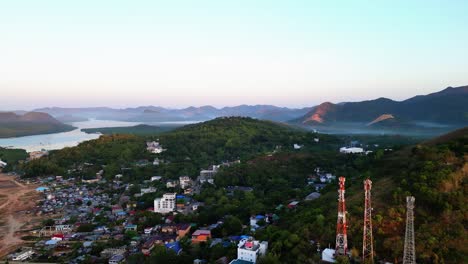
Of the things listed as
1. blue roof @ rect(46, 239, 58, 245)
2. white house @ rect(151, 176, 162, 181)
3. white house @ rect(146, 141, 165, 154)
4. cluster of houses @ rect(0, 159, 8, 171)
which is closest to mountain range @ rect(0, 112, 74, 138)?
cluster of houses @ rect(0, 159, 8, 171)

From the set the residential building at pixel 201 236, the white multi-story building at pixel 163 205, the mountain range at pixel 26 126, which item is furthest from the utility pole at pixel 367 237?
the mountain range at pixel 26 126

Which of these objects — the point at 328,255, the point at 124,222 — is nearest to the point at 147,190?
the point at 124,222

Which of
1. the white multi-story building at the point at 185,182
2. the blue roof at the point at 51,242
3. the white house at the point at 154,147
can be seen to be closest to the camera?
the blue roof at the point at 51,242

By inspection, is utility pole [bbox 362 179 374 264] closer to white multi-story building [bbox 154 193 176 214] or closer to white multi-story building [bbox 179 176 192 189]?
white multi-story building [bbox 154 193 176 214]

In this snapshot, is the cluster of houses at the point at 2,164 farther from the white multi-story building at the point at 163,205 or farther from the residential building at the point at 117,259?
the residential building at the point at 117,259

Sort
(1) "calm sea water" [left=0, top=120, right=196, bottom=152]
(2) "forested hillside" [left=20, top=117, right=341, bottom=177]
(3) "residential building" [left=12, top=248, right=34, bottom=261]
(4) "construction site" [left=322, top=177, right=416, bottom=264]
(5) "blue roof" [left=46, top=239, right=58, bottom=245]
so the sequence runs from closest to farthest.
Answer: (4) "construction site" [left=322, top=177, right=416, bottom=264]
(3) "residential building" [left=12, top=248, right=34, bottom=261]
(5) "blue roof" [left=46, top=239, right=58, bottom=245]
(2) "forested hillside" [left=20, top=117, right=341, bottom=177]
(1) "calm sea water" [left=0, top=120, right=196, bottom=152]

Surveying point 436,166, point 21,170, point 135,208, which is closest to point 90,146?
point 21,170

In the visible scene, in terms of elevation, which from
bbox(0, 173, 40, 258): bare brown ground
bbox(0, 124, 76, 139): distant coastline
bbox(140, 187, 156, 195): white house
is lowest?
bbox(0, 173, 40, 258): bare brown ground

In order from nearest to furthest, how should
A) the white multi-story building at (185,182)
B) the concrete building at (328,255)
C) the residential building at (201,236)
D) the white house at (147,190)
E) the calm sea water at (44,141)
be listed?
1. the concrete building at (328,255)
2. the residential building at (201,236)
3. the white house at (147,190)
4. the white multi-story building at (185,182)
5. the calm sea water at (44,141)
